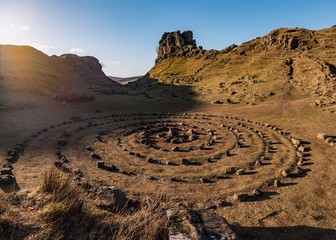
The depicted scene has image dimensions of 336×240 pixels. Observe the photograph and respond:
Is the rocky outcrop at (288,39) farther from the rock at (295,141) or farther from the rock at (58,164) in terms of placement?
the rock at (58,164)

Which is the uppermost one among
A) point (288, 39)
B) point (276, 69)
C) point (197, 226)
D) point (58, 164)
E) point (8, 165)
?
point (288, 39)

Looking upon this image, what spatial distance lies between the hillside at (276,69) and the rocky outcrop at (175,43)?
181 feet

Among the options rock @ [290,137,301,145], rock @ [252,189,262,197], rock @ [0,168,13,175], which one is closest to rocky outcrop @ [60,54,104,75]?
rock @ [0,168,13,175]

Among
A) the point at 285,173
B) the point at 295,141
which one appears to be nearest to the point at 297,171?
the point at 285,173

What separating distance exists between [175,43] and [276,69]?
11229 cm

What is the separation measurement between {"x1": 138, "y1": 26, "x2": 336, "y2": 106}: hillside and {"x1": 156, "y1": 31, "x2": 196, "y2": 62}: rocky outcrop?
5530cm

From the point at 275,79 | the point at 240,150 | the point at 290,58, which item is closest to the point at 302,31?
the point at 290,58

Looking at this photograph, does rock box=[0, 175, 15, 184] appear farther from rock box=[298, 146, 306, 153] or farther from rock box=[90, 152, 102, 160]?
rock box=[298, 146, 306, 153]

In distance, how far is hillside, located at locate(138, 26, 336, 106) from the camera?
3781cm

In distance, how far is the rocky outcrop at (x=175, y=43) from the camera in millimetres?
146750

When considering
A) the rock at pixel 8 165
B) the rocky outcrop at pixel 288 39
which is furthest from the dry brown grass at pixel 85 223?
the rocky outcrop at pixel 288 39

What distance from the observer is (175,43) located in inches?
5940

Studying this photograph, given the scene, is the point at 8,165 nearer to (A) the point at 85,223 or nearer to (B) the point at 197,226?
(A) the point at 85,223

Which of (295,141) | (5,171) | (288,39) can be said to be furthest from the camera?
(288,39)
